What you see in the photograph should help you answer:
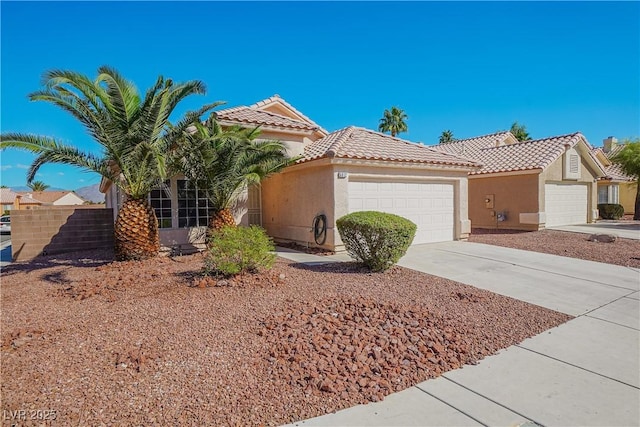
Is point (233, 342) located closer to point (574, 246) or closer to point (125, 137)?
point (125, 137)

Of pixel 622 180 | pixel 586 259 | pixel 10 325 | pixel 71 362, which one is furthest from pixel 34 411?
pixel 622 180

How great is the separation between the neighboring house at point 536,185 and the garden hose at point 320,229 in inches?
407

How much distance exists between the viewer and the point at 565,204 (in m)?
20.0

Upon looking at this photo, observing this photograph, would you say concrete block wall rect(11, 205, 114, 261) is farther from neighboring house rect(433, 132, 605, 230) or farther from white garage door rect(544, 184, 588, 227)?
white garage door rect(544, 184, 588, 227)

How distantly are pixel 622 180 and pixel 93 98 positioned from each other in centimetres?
3656

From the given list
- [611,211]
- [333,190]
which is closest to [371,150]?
[333,190]

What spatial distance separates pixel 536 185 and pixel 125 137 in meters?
18.0

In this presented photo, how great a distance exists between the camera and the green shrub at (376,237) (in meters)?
8.09

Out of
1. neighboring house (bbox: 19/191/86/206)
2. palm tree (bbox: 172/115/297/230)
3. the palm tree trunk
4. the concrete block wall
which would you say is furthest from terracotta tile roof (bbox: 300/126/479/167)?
neighboring house (bbox: 19/191/86/206)

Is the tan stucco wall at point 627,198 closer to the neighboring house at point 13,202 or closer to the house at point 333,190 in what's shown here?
the house at point 333,190

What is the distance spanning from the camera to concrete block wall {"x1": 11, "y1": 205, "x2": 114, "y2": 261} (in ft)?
42.7

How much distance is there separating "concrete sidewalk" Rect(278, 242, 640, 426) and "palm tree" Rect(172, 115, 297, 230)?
7619 millimetres

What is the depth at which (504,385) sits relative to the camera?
3.92 metres

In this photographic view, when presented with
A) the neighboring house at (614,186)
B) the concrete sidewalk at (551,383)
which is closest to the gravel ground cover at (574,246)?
the concrete sidewalk at (551,383)
